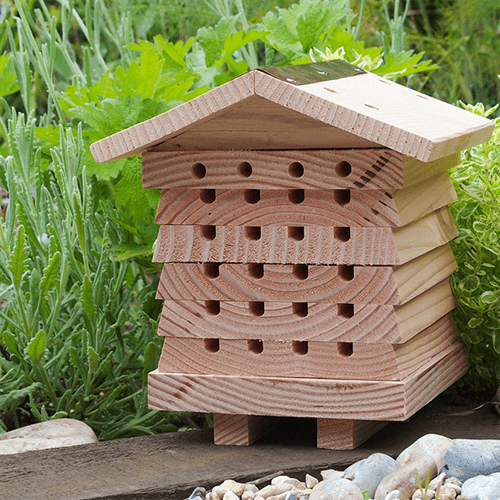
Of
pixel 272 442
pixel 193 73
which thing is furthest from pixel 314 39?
pixel 272 442

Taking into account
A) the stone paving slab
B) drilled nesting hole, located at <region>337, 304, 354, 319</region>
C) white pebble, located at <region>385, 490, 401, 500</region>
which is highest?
drilled nesting hole, located at <region>337, 304, 354, 319</region>

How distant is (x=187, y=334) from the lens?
198 centimetres

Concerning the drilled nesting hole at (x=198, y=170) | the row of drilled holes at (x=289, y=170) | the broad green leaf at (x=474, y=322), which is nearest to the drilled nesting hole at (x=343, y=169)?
the row of drilled holes at (x=289, y=170)

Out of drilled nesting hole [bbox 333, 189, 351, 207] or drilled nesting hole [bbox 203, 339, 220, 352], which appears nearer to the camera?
drilled nesting hole [bbox 333, 189, 351, 207]

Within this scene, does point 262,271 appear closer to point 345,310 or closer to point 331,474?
point 345,310

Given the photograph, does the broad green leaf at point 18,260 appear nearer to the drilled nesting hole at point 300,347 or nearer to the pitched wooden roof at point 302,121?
the pitched wooden roof at point 302,121

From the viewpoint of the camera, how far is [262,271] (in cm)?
197

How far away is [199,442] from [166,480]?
0.94ft

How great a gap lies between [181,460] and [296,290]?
1.62ft

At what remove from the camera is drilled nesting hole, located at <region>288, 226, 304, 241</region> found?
190 cm

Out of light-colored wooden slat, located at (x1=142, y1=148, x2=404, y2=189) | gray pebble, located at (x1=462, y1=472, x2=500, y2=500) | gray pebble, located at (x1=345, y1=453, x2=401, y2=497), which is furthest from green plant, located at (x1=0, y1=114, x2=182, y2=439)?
gray pebble, located at (x1=462, y1=472, x2=500, y2=500)

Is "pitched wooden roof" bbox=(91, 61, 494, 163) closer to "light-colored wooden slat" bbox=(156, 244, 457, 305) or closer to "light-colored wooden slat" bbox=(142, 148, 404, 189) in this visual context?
"light-colored wooden slat" bbox=(142, 148, 404, 189)

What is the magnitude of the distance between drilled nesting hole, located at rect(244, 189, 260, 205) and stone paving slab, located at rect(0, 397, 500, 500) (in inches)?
A: 24.1

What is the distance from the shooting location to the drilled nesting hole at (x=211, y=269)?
1964mm
